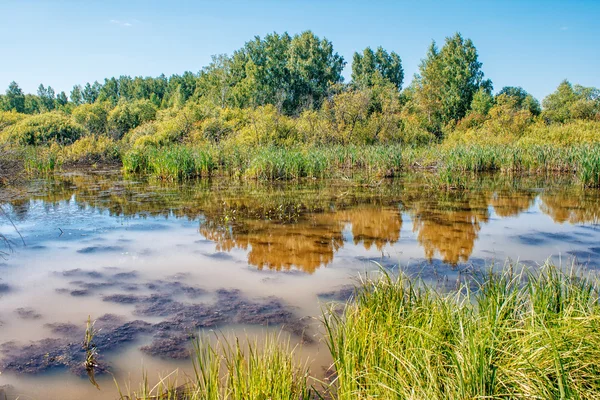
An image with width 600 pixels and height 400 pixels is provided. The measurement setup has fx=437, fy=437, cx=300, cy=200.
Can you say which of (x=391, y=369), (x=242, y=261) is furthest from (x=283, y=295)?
(x=391, y=369)

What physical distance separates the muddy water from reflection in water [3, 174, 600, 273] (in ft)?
0.17

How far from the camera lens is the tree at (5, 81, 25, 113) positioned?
2692 inches

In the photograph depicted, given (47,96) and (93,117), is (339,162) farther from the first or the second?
(47,96)

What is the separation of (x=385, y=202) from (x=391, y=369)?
8421mm

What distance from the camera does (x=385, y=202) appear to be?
35.0 ft

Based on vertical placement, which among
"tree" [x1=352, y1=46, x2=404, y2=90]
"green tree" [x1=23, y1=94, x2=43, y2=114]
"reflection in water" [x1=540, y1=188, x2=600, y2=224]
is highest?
"tree" [x1=352, y1=46, x2=404, y2=90]

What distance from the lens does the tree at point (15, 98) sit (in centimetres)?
6838

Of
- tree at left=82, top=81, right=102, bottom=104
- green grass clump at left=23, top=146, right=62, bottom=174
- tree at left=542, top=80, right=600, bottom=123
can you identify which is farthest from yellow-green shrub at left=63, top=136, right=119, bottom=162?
tree at left=82, top=81, right=102, bottom=104

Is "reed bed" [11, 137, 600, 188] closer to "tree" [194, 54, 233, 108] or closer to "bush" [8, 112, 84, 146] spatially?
"bush" [8, 112, 84, 146]

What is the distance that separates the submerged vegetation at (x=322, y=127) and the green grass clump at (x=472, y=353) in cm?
557

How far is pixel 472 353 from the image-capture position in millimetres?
2205

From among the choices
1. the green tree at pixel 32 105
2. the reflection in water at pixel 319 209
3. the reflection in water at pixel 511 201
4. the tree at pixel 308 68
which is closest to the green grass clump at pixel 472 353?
the reflection in water at pixel 319 209

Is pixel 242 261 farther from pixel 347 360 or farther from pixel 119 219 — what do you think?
pixel 119 219

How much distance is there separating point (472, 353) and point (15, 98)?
83.9m
